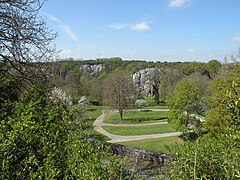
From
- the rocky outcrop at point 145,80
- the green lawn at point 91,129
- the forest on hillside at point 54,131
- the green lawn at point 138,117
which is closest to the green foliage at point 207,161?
the forest on hillside at point 54,131

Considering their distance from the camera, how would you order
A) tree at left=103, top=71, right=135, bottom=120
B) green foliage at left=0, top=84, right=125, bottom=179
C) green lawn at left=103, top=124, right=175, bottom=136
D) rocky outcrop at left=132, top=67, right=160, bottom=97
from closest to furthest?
green foliage at left=0, top=84, right=125, bottom=179 < green lawn at left=103, top=124, right=175, bottom=136 < tree at left=103, top=71, right=135, bottom=120 < rocky outcrop at left=132, top=67, right=160, bottom=97

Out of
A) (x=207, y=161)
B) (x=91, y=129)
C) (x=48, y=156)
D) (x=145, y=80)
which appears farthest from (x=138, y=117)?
(x=207, y=161)

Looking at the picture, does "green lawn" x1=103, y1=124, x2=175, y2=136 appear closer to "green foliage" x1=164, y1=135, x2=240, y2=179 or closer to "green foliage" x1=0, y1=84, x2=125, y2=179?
"green foliage" x1=0, y1=84, x2=125, y2=179

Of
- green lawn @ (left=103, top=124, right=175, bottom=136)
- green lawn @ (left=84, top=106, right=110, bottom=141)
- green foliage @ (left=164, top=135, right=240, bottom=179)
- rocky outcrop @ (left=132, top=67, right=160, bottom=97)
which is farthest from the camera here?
rocky outcrop @ (left=132, top=67, right=160, bottom=97)

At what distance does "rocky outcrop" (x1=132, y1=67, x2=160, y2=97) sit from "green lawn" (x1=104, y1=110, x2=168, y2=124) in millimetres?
12984

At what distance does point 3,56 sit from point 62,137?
478 centimetres

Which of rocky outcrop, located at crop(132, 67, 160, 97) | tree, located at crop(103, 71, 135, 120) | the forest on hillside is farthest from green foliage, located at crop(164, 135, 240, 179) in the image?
rocky outcrop, located at crop(132, 67, 160, 97)

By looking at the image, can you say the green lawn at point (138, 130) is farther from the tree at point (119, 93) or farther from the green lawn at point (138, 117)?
the tree at point (119, 93)

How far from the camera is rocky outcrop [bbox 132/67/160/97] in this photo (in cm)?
5607

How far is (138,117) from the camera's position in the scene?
40.1m

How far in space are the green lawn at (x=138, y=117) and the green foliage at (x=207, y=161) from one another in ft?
114

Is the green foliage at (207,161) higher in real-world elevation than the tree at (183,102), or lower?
higher

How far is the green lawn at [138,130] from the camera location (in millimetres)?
29516

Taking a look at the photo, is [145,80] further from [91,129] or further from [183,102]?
[91,129]
